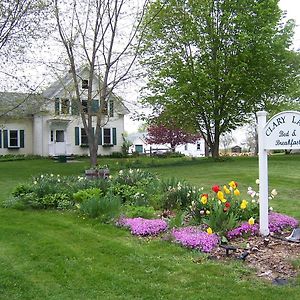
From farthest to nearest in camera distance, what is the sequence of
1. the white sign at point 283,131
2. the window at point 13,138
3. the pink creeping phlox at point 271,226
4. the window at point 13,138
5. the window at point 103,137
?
the window at point 103,137
the window at point 13,138
the window at point 13,138
the pink creeping phlox at point 271,226
the white sign at point 283,131

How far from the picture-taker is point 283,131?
5.87 metres


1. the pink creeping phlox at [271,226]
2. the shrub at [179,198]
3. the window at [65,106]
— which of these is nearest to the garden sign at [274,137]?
the pink creeping phlox at [271,226]

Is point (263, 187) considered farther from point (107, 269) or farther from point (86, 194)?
point (86, 194)

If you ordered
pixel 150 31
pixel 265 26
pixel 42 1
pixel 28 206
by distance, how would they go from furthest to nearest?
pixel 150 31, pixel 265 26, pixel 42 1, pixel 28 206

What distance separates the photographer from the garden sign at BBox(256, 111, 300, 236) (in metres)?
5.72

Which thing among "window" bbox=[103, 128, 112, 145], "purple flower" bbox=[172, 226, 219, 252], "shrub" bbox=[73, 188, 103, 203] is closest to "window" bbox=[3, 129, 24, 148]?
"window" bbox=[103, 128, 112, 145]

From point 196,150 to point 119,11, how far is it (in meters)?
49.2

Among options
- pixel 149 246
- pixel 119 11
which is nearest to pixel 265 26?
pixel 119 11

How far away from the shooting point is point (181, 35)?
2559cm

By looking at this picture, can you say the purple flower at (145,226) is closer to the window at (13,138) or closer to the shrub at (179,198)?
the shrub at (179,198)

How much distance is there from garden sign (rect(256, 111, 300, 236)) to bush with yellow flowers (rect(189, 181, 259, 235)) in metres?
0.35

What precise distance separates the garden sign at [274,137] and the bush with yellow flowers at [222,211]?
0.35 m

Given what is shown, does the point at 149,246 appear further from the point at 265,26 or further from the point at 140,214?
the point at 265,26

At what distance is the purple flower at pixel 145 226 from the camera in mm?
6414
